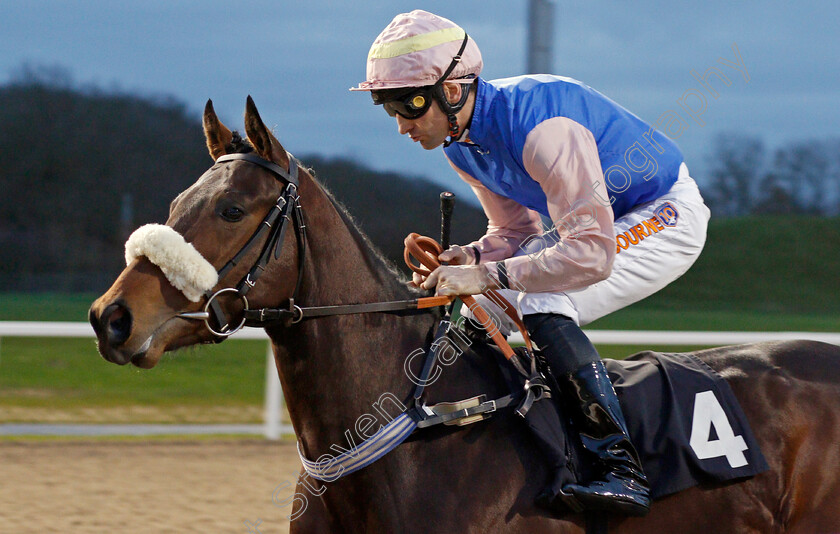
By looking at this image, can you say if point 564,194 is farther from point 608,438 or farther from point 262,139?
point 262,139

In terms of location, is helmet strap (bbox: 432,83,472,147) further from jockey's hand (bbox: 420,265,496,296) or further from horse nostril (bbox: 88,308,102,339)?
horse nostril (bbox: 88,308,102,339)

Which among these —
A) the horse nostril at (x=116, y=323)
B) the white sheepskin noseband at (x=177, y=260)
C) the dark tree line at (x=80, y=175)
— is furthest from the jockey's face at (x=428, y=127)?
the dark tree line at (x=80, y=175)

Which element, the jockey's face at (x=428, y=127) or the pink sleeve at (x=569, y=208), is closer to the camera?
the pink sleeve at (x=569, y=208)

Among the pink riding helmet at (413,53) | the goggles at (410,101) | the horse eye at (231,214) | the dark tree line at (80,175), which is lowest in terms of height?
the dark tree line at (80,175)

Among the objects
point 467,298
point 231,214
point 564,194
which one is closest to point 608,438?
point 467,298

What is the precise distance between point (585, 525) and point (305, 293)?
0.87 metres

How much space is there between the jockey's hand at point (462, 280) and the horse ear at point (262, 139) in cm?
46

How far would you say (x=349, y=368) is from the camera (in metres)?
2.11

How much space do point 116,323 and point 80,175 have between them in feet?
114

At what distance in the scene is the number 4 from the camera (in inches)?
90.4

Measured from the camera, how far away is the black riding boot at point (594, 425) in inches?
83.3

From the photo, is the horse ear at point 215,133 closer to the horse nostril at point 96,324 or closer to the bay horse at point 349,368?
the bay horse at point 349,368

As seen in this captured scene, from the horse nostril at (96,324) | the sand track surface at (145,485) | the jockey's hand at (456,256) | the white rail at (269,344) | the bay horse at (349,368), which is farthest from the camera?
the white rail at (269,344)

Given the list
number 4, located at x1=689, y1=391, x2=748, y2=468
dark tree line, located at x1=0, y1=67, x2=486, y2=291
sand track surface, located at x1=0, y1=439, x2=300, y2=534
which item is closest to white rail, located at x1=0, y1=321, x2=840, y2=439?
sand track surface, located at x1=0, y1=439, x2=300, y2=534
